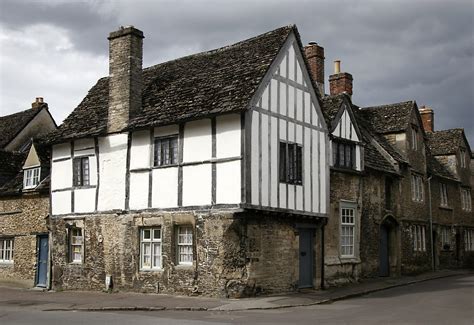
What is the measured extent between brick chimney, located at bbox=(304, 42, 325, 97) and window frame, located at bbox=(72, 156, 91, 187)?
1127 cm

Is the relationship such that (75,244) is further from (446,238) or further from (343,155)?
(446,238)

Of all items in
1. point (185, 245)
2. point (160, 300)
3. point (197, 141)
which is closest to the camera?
point (160, 300)

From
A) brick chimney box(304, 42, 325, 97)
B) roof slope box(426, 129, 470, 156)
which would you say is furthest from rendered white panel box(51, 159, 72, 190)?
roof slope box(426, 129, 470, 156)

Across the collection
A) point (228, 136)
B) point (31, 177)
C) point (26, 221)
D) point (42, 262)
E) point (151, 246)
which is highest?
point (228, 136)

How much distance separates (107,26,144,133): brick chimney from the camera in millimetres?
20375

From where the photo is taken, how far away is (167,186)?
18906mm

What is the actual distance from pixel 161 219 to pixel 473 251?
25008mm

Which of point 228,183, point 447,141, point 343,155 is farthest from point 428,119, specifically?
point 228,183

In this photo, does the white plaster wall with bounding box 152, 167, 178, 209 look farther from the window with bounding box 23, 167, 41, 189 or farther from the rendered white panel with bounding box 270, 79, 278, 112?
the window with bounding box 23, 167, 41, 189

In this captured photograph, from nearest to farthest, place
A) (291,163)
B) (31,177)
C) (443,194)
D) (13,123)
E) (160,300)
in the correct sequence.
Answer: (160,300)
(291,163)
(31,177)
(443,194)
(13,123)

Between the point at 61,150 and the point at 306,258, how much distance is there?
34.0 ft

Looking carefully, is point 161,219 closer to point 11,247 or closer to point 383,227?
point 11,247

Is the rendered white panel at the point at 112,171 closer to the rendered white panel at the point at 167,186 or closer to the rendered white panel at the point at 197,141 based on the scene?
the rendered white panel at the point at 167,186

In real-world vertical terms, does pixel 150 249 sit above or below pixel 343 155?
below
